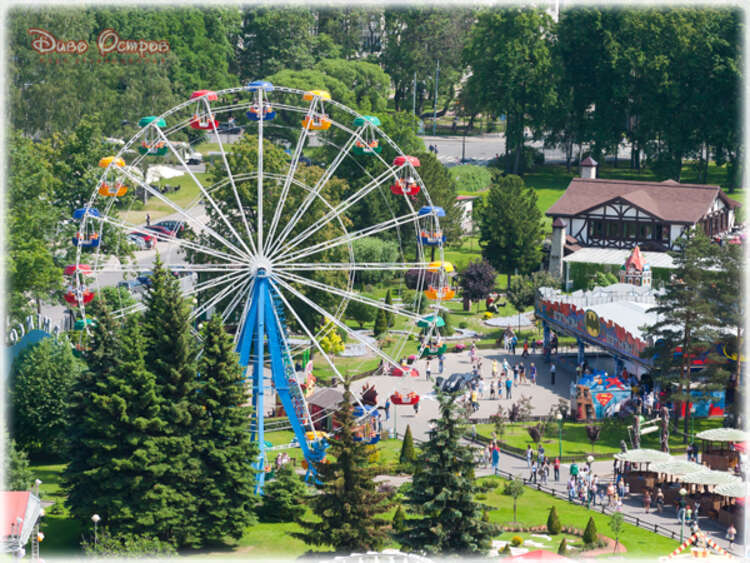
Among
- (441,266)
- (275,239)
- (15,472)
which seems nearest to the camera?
(15,472)

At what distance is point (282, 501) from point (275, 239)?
90.5 ft

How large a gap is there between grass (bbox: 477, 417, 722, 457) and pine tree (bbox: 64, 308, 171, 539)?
71.3 feet

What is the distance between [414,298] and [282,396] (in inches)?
1383

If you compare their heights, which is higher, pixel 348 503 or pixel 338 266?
pixel 338 266

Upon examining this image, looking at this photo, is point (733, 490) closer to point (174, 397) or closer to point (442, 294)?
point (442, 294)

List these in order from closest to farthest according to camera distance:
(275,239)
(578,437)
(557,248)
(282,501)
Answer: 1. (282,501)
2. (578,437)
3. (275,239)
4. (557,248)

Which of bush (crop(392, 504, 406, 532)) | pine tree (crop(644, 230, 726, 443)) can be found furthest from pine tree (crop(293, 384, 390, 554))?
pine tree (crop(644, 230, 726, 443))

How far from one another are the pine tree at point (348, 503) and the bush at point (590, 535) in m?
8.88

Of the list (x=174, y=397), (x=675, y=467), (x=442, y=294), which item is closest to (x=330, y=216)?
(x=442, y=294)

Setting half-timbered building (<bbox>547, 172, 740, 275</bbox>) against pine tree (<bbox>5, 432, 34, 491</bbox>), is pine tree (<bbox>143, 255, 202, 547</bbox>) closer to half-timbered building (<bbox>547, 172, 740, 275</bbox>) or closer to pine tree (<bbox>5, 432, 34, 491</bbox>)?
pine tree (<bbox>5, 432, 34, 491</bbox>)

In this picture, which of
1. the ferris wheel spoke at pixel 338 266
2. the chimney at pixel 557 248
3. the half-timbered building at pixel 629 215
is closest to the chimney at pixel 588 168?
the half-timbered building at pixel 629 215

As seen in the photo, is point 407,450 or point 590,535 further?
point 407,450

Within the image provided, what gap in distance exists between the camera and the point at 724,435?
67812mm

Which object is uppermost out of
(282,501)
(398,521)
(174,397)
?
(174,397)
